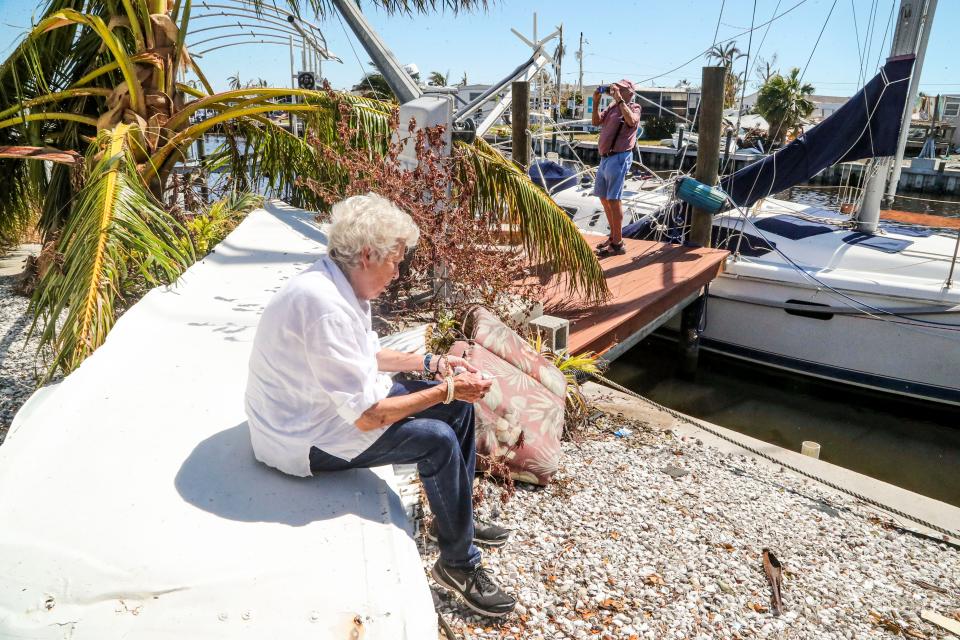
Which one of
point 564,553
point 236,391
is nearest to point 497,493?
point 564,553

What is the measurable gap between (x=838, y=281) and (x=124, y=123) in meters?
7.74

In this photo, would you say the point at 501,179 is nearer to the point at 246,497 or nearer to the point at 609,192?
the point at 609,192

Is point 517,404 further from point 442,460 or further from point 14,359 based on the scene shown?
point 14,359

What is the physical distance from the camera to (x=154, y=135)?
17.6 feet

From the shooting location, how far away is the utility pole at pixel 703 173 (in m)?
8.31

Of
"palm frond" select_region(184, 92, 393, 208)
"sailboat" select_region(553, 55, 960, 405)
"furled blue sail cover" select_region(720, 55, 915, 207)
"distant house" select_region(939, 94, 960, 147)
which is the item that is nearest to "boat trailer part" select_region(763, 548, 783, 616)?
"palm frond" select_region(184, 92, 393, 208)

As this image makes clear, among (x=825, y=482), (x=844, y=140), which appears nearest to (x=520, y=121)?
(x=844, y=140)

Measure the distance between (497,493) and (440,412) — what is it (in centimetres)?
121

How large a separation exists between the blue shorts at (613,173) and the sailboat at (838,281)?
147 centimetres

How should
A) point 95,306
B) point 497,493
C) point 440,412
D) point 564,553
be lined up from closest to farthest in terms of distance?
point 440,412, point 564,553, point 95,306, point 497,493

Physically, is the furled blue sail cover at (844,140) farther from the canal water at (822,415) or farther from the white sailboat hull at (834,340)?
the canal water at (822,415)

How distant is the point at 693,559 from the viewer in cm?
328

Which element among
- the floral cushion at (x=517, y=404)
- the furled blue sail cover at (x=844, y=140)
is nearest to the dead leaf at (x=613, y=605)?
the floral cushion at (x=517, y=404)

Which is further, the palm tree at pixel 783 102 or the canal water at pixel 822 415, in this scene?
the palm tree at pixel 783 102
